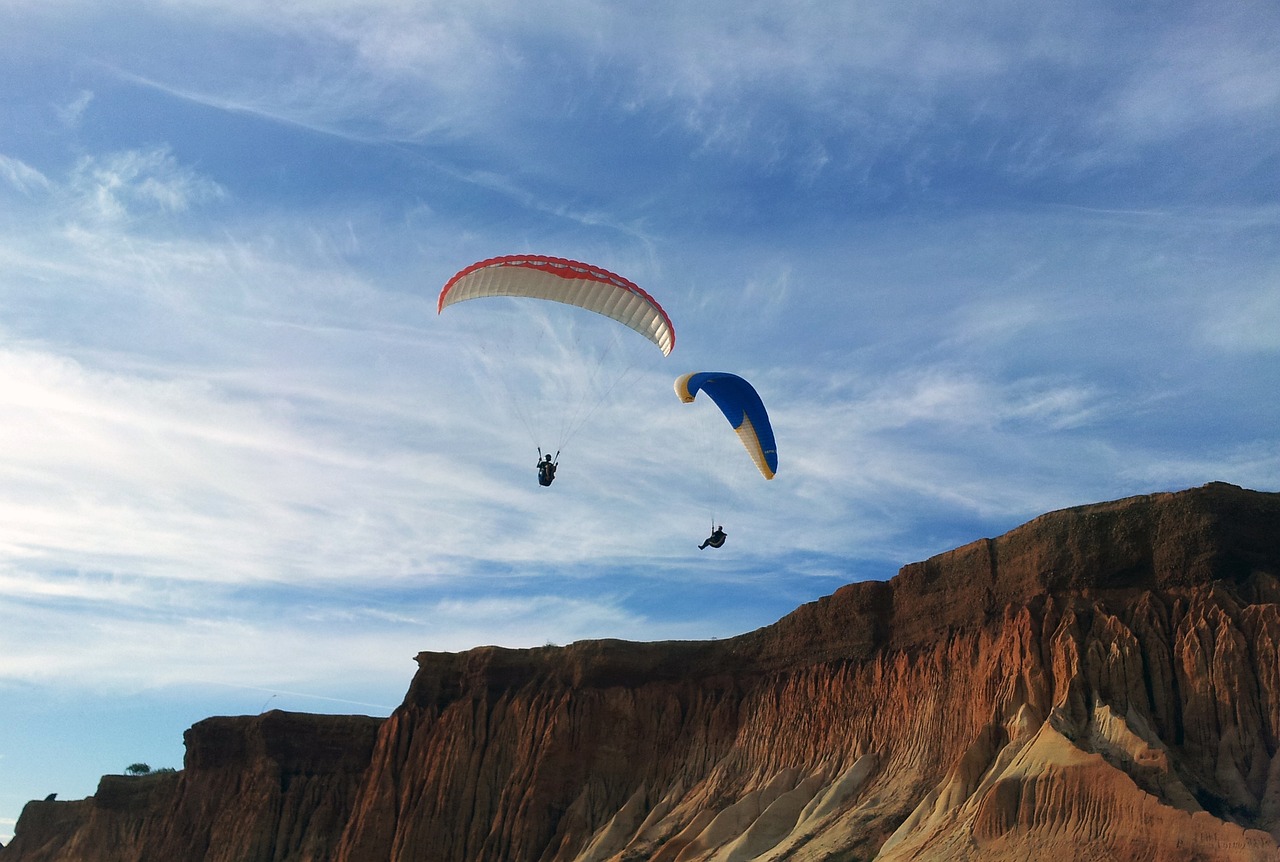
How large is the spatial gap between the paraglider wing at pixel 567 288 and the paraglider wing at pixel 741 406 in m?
1.85

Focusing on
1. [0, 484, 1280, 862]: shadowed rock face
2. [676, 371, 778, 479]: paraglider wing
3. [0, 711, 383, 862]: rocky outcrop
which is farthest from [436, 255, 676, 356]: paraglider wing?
[0, 711, 383, 862]: rocky outcrop

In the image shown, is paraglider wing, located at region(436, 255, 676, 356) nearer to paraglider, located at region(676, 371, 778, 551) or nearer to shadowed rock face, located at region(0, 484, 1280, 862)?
paraglider, located at region(676, 371, 778, 551)

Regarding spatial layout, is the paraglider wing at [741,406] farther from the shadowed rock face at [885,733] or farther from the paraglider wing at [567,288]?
the shadowed rock face at [885,733]

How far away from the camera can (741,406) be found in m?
41.6

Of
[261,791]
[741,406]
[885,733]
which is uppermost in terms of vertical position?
[741,406]

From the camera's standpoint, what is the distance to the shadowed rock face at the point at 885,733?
110 ft

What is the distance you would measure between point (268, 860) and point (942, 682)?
35182mm

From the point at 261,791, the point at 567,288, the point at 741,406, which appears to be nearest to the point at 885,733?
the point at 741,406

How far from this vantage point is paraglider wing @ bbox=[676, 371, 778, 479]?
136ft

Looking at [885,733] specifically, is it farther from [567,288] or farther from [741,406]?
[567,288]

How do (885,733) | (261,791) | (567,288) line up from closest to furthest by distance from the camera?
(567,288), (885,733), (261,791)

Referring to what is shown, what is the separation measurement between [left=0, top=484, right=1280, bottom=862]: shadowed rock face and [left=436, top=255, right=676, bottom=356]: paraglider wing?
1152 cm

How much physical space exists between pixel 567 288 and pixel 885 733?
15743 millimetres

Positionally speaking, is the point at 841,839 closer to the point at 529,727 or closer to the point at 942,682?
the point at 942,682
